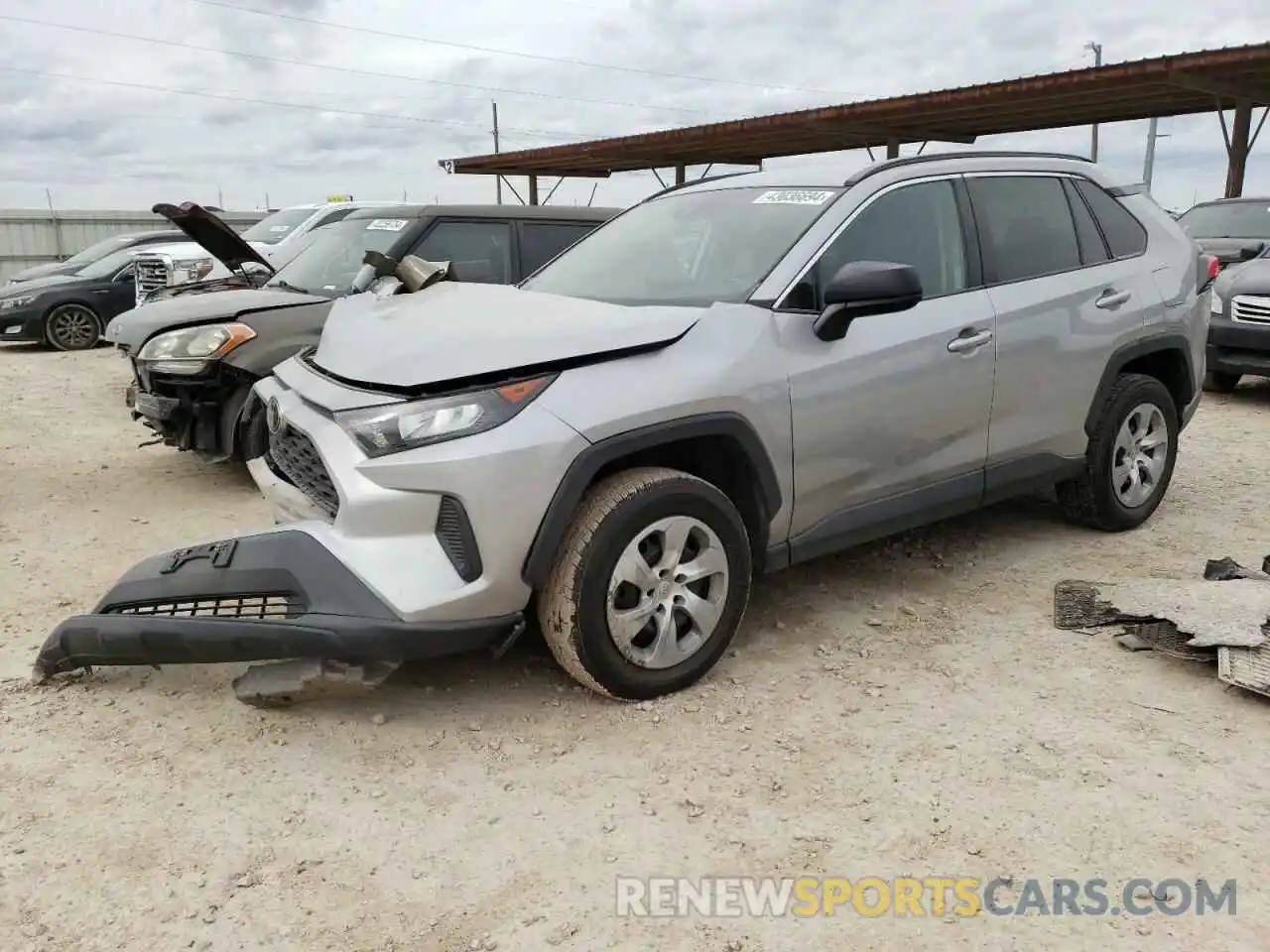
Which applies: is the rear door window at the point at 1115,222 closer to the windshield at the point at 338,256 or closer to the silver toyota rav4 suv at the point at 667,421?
the silver toyota rav4 suv at the point at 667,421

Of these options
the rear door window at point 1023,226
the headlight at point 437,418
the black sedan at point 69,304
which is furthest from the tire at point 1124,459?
the black sedan at point 69,304

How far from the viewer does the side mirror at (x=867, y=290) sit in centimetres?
320

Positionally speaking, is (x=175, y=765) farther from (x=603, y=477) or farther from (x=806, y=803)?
(x=806, y=803)

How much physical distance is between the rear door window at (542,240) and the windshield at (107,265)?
874 cm

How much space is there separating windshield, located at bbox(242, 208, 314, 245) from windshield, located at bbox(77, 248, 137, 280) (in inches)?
73.7

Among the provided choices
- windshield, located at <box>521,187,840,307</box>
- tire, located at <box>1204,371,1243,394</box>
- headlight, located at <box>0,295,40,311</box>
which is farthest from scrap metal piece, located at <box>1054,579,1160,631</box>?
headlight, located at <box>0,295,40,311</box>

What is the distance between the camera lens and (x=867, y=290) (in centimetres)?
321

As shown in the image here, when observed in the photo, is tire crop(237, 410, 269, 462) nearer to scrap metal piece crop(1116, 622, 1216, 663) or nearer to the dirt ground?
the dirt ground

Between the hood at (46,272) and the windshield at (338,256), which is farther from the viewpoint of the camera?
the hood at (46,272)

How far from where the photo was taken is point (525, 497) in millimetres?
2805

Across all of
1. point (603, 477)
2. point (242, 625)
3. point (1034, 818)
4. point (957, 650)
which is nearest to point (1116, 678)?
point (957, 650)

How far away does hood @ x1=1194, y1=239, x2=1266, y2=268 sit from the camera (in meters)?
9.02

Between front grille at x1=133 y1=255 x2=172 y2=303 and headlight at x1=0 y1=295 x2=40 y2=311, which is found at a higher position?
front grille at x1=133 y1=255 x2=172 y2=303

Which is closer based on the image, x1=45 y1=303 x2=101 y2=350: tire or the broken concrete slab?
the broken concrete slab
